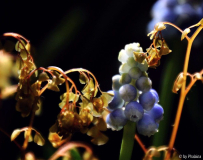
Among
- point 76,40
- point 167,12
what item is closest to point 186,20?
point 167,12

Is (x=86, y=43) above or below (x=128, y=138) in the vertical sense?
above

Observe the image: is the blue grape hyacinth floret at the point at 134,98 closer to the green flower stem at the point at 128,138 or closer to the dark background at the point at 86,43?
the green flower stem at the point at 128,138

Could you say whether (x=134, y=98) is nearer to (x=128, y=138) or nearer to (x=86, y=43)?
(x=128, y=138)

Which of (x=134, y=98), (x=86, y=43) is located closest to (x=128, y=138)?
(x=134, y=98)

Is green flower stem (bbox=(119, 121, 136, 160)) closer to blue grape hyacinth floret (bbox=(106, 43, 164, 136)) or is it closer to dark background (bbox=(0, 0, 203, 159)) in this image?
blue grape hyacinth floret (bbox=(106, 43, 164, 136))

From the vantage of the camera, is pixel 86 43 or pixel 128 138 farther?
pixel 86 43

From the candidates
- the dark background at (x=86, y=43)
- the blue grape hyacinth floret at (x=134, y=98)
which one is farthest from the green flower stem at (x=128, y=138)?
the dark background at (x=86, y=43)
